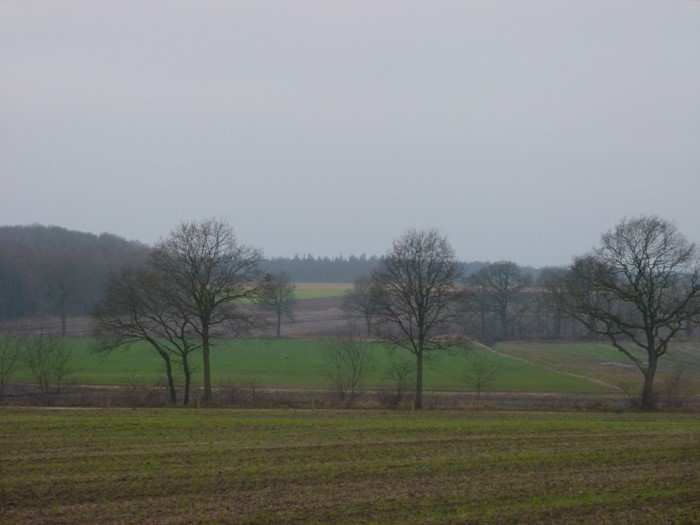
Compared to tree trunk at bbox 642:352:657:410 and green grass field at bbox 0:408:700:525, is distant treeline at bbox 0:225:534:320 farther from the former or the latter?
green grass field at bbox 0:408:700:525

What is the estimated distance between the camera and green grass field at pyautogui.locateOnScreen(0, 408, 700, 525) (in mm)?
12422

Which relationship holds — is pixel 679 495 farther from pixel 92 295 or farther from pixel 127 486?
pixel 92 295

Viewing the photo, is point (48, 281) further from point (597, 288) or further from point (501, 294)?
point (597, 288)

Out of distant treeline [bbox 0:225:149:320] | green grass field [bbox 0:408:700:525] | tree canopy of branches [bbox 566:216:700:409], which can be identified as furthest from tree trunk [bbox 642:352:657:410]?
distant treeline [bbox 0:225:149:320]

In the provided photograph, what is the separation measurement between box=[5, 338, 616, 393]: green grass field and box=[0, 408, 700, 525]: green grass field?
1745 centimetres

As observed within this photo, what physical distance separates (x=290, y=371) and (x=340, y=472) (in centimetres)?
4085

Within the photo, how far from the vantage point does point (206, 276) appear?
37.1m

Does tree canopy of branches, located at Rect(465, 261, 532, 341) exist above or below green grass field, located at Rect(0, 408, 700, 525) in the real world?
above

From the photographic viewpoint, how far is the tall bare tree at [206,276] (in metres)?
36.7

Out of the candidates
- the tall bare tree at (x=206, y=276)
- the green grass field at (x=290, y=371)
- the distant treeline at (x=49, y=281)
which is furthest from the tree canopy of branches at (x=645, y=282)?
the distant treeline at (x=49, y=281)

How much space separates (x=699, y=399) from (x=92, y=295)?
264ft

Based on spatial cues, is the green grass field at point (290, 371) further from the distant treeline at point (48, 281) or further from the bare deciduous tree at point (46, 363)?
the distant treeline at point (48, 281)

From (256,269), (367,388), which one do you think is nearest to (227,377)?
(367,388)

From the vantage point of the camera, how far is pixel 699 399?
132 feet
